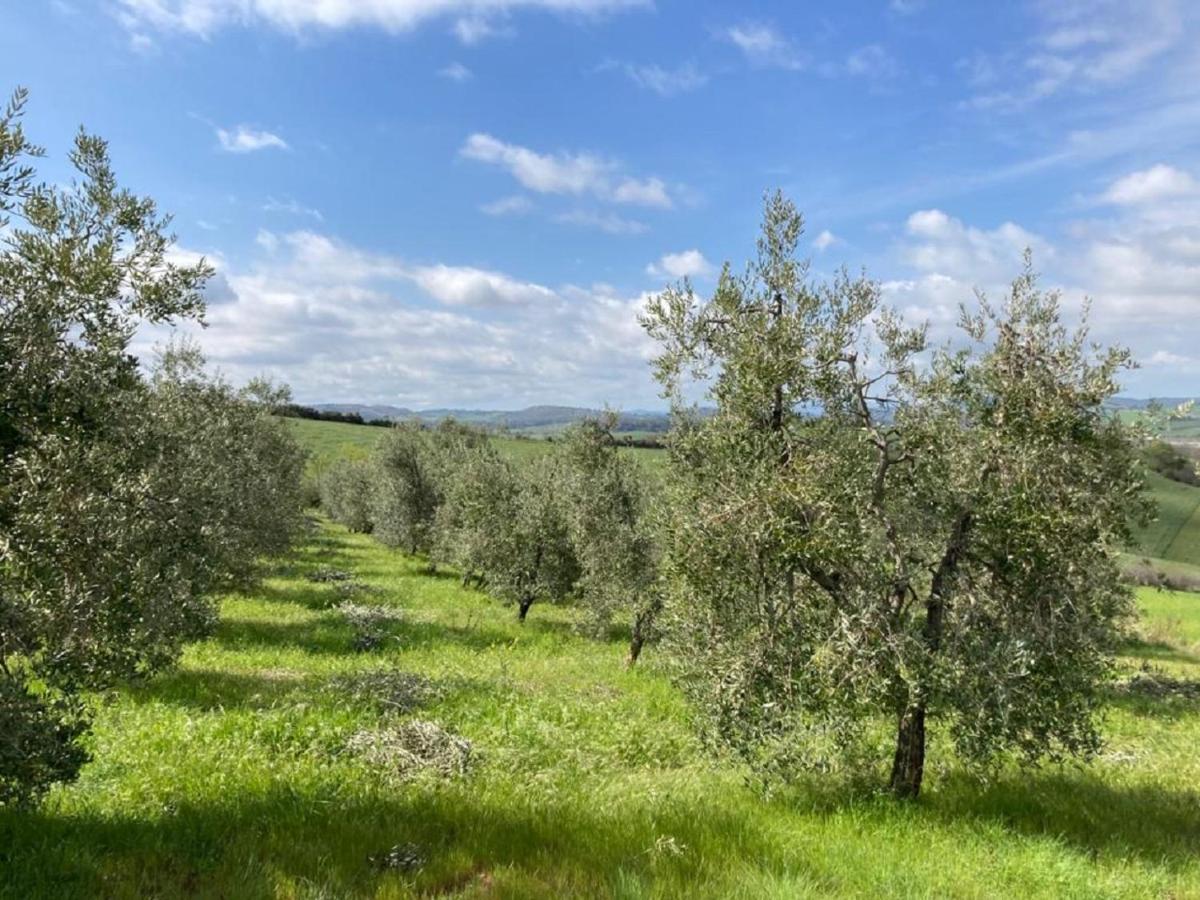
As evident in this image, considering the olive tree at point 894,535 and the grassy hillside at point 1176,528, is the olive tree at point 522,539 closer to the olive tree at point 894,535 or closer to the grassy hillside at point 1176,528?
the olive tree at point 894,535

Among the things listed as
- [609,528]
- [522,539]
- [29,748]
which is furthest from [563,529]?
[29,748]

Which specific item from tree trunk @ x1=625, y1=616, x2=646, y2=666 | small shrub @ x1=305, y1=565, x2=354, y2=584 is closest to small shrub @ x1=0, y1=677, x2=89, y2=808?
tree trunk @ x1=625, y1=616, x2=646, y2=666

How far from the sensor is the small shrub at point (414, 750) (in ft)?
41.6

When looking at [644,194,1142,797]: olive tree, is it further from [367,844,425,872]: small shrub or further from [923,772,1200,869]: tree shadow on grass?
[367,844,425,872]: small shrub

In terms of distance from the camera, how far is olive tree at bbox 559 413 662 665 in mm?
26750

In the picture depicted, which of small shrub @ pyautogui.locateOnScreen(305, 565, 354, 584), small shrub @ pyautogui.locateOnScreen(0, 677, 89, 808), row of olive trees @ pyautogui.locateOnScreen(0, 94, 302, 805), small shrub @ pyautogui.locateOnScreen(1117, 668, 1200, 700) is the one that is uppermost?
row of olive trees @ pyautogui.locateOnScreen(0, 94, 302, 805)

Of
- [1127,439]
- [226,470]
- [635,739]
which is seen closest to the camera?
[1127,439]

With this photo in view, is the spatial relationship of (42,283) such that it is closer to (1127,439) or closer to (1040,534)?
(1040,534)

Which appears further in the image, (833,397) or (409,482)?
(409,482)

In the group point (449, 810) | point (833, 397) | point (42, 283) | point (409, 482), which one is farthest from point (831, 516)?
point (409, 482)

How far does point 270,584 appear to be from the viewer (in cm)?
4009

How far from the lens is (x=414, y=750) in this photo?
13.5 meters

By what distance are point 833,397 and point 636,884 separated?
304 inches

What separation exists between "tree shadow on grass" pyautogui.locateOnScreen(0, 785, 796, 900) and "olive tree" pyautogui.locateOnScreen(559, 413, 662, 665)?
1454cm
